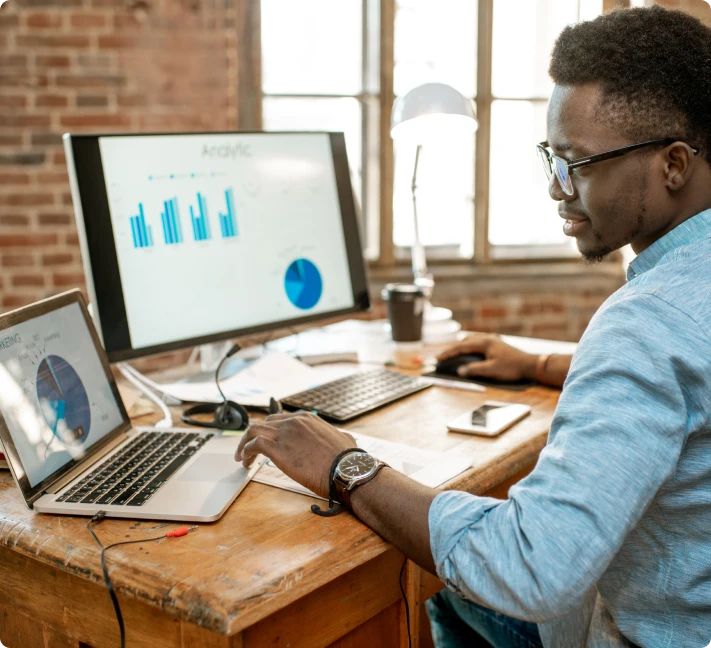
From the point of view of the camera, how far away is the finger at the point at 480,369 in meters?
1.64

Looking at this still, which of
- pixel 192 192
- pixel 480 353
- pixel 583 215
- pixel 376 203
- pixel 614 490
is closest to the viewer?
pixel 614 490

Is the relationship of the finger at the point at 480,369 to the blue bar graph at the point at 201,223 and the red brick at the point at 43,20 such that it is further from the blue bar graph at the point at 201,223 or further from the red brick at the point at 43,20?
the red brick at the point at 43,20

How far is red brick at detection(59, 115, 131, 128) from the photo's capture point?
286 centimetres

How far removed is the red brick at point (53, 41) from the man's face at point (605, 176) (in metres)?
2.36

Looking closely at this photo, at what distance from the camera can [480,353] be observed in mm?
1723

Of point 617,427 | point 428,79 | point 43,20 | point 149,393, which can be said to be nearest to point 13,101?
point 43,20

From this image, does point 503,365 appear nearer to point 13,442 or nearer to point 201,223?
point 201,223

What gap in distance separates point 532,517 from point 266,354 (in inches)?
43.3

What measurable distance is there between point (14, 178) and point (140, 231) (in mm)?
1703

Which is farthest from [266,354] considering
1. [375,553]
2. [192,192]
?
[375,553]

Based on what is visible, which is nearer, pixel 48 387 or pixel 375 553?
pixel 375 553

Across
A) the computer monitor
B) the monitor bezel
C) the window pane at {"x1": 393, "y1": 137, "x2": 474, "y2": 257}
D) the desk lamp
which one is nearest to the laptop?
the monitor bezel

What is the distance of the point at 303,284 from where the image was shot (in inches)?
67.5

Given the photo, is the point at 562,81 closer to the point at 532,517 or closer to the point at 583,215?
the point at 583,215
